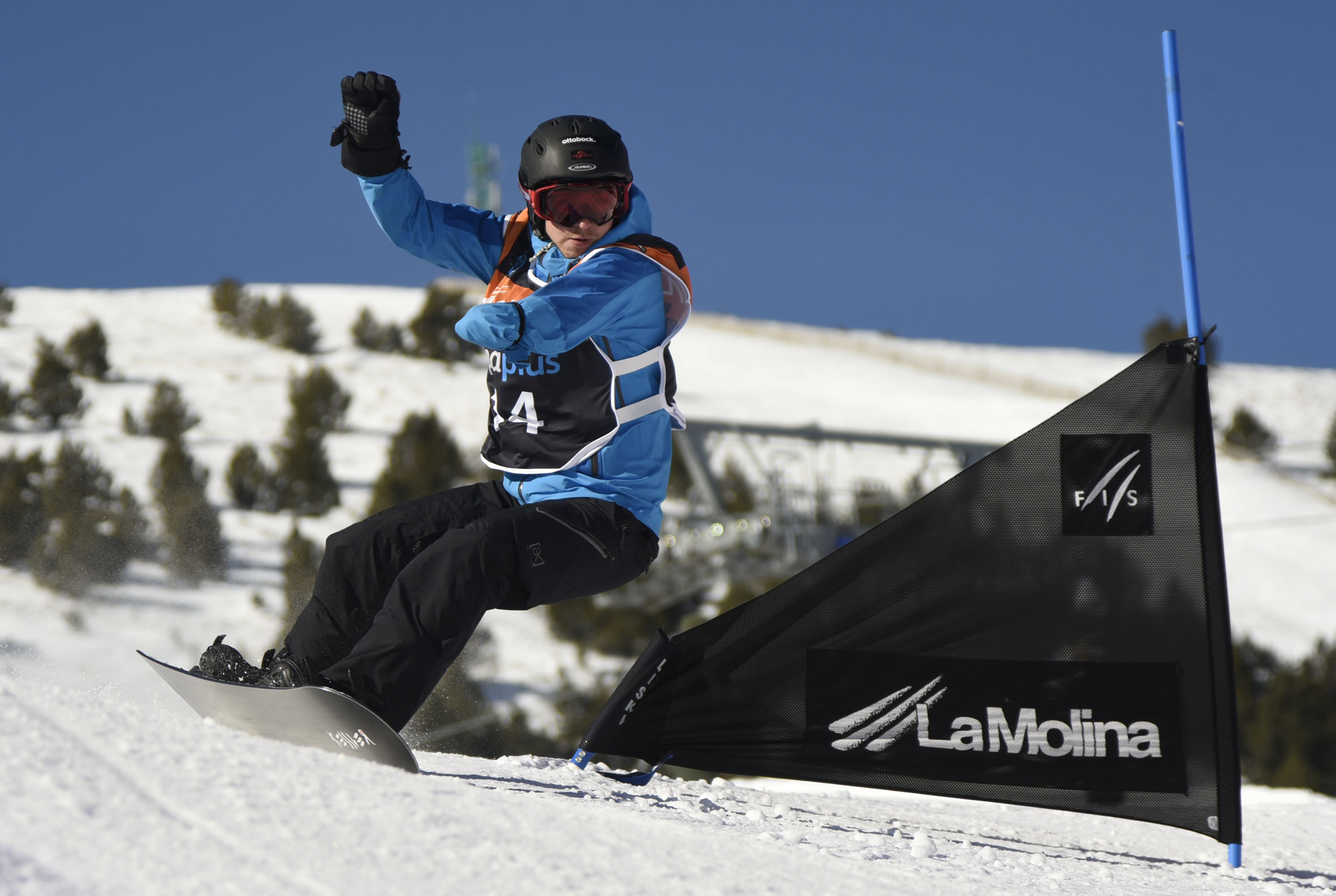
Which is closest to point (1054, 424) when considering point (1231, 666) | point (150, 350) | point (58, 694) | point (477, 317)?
point (1231, 666)

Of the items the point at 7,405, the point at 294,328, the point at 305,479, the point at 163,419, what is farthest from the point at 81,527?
the point at 294,328

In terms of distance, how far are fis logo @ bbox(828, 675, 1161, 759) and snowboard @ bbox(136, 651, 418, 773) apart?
4.62ft

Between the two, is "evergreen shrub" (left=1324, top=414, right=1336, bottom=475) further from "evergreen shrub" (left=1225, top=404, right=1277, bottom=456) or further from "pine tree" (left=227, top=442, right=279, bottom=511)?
"pine tree" (left=227, top=442, right=279, bottom=511)

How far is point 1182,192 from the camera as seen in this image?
402cm

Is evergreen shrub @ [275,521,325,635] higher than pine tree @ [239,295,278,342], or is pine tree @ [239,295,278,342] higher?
pine tree @ [239,295,278,342]

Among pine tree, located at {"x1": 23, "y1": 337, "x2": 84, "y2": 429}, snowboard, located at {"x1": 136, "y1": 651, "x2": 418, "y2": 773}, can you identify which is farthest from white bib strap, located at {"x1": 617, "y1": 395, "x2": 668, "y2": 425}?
pine tree, located at {"x1": 23, "y1": 337, "x2": 84, "y2": 429}

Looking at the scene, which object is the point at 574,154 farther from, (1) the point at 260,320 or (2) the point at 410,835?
(1) the point at 260,320

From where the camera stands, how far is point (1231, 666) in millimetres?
3670

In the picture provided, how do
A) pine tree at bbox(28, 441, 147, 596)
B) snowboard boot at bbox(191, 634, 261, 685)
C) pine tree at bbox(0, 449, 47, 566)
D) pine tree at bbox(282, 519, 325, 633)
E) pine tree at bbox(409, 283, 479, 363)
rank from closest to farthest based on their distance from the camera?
snowboard boot at bbox(191, 634, 261, 685) < pine tree at bbox(282, 519, 325, 633) < pine tree at bbox(28, 441, 147, 596) < pine tree at bbox(0, 449, 47, 566) < pine tree at bbox(409, 283, 479, 363)

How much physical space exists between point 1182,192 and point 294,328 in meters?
27.5

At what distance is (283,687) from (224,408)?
70.1 feet

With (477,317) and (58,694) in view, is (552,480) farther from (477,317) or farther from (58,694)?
(58,694)

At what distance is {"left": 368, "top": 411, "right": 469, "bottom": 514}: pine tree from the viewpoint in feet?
56.6

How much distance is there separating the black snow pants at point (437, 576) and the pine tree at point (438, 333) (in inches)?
1020
